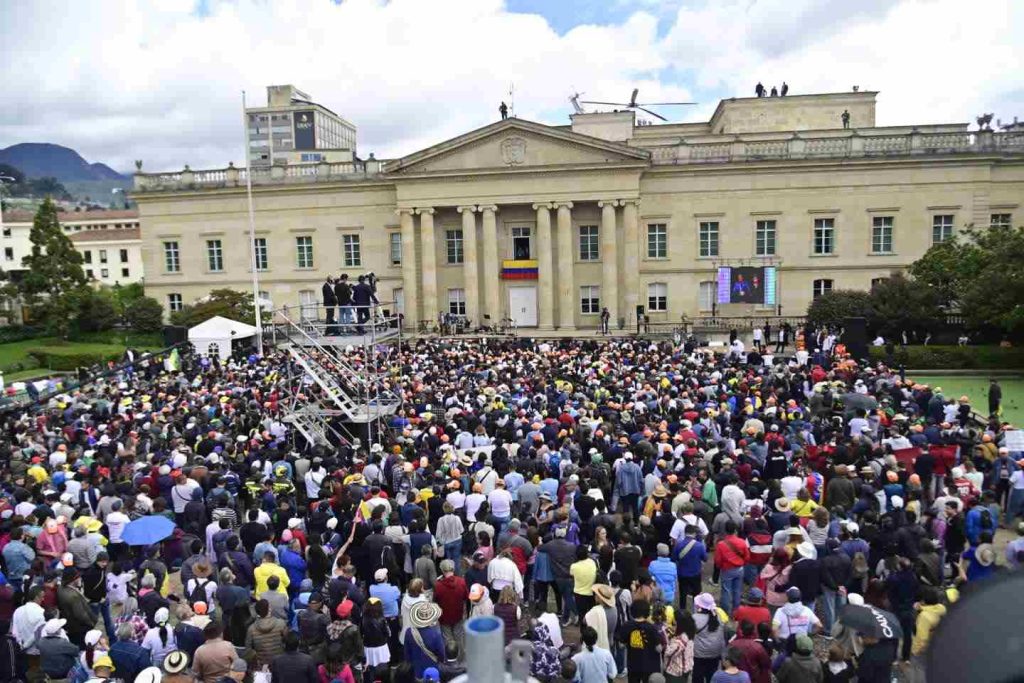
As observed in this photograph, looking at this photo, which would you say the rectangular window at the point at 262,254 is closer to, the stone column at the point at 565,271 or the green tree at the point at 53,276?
the green tree at the point at 53,276

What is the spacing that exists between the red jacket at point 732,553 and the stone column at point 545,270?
3767cm

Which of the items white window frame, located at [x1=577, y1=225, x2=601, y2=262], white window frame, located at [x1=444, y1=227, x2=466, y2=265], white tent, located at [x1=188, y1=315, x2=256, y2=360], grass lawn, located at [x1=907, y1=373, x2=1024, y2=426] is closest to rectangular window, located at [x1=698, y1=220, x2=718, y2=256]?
white window frame, located at [x1=577, y1=225, x2=601, y2=262]

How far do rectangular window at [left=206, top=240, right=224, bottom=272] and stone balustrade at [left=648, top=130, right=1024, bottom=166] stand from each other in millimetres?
29610

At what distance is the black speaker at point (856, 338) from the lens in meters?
32.8

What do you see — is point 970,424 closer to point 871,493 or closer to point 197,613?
point 871,493

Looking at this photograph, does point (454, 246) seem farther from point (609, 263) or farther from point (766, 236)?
point (766, 236)

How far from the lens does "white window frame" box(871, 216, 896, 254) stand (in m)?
46.5

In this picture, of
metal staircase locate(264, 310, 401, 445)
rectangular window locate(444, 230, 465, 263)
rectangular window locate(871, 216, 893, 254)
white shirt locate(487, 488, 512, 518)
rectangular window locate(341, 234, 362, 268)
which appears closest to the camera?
white shirt locate(487, 488, 512, 518)

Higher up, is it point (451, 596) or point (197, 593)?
point (197, 593)

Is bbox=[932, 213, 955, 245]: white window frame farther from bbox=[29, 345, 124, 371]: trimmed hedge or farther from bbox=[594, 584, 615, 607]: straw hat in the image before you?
bbox=[29, 345, 124, 371]: trimmed hedge

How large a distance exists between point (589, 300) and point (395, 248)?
43.5ft

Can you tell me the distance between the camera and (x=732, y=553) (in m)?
10.7

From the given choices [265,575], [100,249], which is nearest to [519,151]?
[265,575]

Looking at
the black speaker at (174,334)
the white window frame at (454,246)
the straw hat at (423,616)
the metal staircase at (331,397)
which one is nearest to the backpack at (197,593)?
the straw hat at (423,616)
